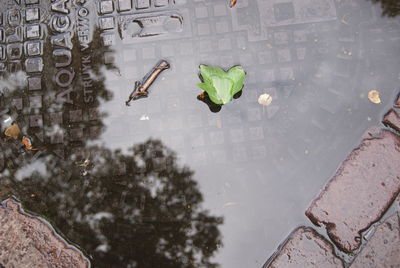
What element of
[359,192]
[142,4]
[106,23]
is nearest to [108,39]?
[106,23]

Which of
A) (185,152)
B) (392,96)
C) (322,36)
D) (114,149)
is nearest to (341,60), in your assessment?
(322,36)

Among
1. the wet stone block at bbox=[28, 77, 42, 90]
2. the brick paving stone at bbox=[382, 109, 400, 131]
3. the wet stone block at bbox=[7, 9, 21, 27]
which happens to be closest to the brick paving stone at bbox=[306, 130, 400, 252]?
the brick paving stone at bbox=[382, 109, 400, 131]

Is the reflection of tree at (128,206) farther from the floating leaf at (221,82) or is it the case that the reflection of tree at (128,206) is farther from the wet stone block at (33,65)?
the wet stone block at (33,65)

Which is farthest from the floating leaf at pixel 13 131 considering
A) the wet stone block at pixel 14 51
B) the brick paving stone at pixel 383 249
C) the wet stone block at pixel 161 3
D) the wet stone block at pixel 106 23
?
the brick paving stone at pixel 383 249

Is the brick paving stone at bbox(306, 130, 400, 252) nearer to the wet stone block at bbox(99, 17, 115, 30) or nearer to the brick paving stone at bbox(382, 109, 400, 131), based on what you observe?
the brick paving stone at bbox(382, 109, 400, 131)

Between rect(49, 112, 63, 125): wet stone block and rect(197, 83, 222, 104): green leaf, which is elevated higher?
rect(197, 83, 222, 104): green leaf

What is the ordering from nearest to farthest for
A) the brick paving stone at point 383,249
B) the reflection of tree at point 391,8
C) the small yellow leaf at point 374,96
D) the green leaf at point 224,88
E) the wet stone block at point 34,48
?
1. the brick paving stone at point 383,249
2. the green leaf at point 224,88
3. the small yellow leaf at point 374,96
4. the reflection of tree at point 391,8
5. the wet stone block at point 34,48
